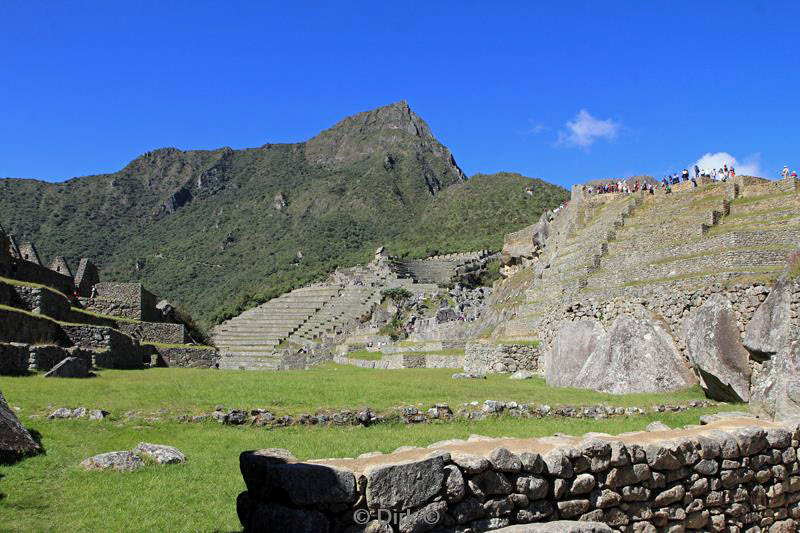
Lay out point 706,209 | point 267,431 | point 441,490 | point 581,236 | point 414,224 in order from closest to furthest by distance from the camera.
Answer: point 441,490 < point 267,431 < point 706,209 < point 581,236 < point 414,224

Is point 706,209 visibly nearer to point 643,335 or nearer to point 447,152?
point 643,335

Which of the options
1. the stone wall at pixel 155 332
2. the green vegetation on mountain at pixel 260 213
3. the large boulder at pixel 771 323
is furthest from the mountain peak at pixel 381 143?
the large boulder at pixel 771 323

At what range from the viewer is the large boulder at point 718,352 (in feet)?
43.2

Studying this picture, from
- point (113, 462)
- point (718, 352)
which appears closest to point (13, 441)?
point (113, 462)

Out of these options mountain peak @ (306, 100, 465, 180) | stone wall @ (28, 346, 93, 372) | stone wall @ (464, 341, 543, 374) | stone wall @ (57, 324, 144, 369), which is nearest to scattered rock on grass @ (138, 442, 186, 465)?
stone wall @ (28, 346, 93, 372)

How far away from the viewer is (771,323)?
39.6 feet

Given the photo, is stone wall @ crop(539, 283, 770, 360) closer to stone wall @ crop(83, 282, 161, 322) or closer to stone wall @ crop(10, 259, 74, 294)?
stone wall @ crop(10, 259, 74, 294)

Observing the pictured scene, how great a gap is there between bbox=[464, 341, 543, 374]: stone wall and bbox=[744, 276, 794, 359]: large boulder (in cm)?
998

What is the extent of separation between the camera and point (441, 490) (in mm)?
5441

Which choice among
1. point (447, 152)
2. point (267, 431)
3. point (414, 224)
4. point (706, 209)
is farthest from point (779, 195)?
point (447, 152)

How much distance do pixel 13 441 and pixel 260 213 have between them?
13625 cm

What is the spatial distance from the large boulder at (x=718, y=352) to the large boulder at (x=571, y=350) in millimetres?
3242

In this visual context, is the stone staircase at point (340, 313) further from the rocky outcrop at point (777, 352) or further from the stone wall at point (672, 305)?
the rocky outcrop at point (777, 352)

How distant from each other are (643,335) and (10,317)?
17845 millimetres
